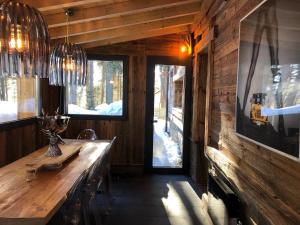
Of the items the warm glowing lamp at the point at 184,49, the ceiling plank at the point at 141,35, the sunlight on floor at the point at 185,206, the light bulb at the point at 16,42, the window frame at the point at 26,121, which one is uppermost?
the ceiling plank at the point at 141,35

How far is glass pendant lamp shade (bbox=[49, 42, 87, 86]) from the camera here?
2855 mm

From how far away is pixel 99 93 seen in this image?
16.8 ft

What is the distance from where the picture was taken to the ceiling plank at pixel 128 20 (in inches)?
152

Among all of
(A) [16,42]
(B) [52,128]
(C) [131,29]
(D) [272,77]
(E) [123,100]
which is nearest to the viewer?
(D) [272,77]

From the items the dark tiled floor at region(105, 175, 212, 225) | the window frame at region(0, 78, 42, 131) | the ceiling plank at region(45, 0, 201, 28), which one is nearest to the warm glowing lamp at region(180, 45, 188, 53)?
the ceiling plank at region(45, 0, 201, 28)

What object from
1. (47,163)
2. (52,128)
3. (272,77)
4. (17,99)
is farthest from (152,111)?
(272,77)

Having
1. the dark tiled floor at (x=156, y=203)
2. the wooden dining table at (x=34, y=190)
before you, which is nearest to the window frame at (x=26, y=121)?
the wooden dining table at (x=34, y=190)

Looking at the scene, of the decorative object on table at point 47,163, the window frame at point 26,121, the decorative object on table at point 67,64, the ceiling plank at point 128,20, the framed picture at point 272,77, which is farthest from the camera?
the ceiling plank at point 128,20

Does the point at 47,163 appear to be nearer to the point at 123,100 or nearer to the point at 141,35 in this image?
the point at 123,100

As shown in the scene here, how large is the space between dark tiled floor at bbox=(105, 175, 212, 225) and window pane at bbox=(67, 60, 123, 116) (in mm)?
1344

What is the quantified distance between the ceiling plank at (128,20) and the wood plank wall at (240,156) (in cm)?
29

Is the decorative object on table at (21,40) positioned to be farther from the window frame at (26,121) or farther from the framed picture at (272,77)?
the window frame at (26,121)

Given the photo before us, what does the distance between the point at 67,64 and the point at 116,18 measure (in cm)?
137

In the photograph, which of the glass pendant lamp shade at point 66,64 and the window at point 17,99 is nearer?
the glass pendant lamp shade at point 66,64
